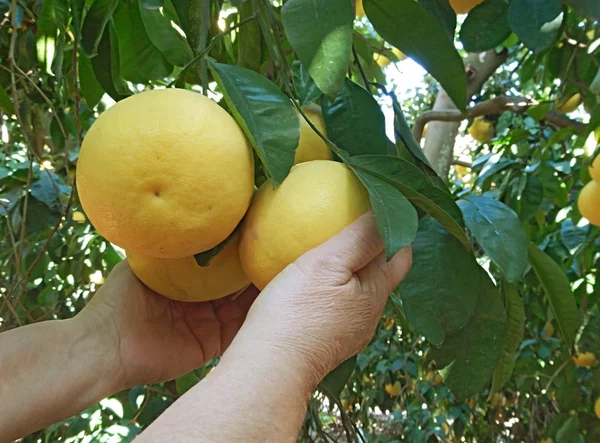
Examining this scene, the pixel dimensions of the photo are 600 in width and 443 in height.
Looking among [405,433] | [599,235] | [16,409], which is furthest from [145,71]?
[405,433]

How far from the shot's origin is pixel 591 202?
134 cm

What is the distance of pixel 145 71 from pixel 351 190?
1.38ft

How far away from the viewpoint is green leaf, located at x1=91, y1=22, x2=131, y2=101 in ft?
2.76

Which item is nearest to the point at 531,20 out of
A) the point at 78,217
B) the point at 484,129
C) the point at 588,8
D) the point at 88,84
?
the point at 588,8

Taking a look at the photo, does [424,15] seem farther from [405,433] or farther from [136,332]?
[405,433]

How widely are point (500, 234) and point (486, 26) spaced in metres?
0.42

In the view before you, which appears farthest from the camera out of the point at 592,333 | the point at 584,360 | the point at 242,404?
the point at 584,360

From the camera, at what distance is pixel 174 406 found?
550mm

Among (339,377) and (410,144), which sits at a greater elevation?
(410,144)

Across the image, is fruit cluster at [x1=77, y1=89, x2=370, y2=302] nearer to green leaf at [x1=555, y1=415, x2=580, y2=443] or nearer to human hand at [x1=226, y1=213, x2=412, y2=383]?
human hand at [x1=226, y1=213, x2=412, y2=383]

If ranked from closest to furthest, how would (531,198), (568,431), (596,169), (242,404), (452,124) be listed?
(242,404) < (596,169) < (531,198) < (568,431) < (452,124)

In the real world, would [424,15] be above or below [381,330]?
above

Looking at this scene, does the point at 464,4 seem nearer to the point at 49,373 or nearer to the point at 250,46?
the point at 250,46

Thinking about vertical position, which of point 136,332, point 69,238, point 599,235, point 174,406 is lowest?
point 599,235
